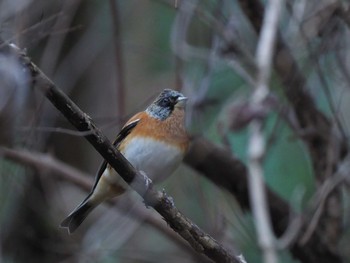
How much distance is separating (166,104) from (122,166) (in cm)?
136

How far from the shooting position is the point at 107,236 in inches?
224

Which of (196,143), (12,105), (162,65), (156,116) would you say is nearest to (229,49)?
(196,143)

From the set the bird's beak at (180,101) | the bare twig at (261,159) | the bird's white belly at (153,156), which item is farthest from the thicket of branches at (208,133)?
the bird's white belly at (153,156)

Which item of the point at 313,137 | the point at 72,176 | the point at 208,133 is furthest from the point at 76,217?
the point at 208,133

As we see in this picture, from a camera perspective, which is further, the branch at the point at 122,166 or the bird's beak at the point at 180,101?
the bird's beak at the point at 180,101

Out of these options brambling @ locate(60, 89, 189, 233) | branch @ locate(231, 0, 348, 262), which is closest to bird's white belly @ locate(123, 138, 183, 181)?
brambling @ locate(60, 89, 189, 233)

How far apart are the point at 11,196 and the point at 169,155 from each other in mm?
2496

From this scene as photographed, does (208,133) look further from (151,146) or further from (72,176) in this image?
(151,146)

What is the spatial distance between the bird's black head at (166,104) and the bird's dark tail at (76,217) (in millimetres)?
588

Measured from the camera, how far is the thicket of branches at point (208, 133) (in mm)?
4352

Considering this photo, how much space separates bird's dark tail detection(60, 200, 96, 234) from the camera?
14.4ft

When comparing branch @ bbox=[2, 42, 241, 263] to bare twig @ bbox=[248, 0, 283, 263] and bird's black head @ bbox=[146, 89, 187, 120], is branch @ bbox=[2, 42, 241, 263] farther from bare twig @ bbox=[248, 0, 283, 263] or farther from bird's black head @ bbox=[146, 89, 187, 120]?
bird's black head @ bbox=[146, 89, 187, 120]

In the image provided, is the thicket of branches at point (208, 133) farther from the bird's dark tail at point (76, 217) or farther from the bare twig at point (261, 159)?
the bird's dark tail at point (76, 217)

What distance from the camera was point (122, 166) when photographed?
3.13m
